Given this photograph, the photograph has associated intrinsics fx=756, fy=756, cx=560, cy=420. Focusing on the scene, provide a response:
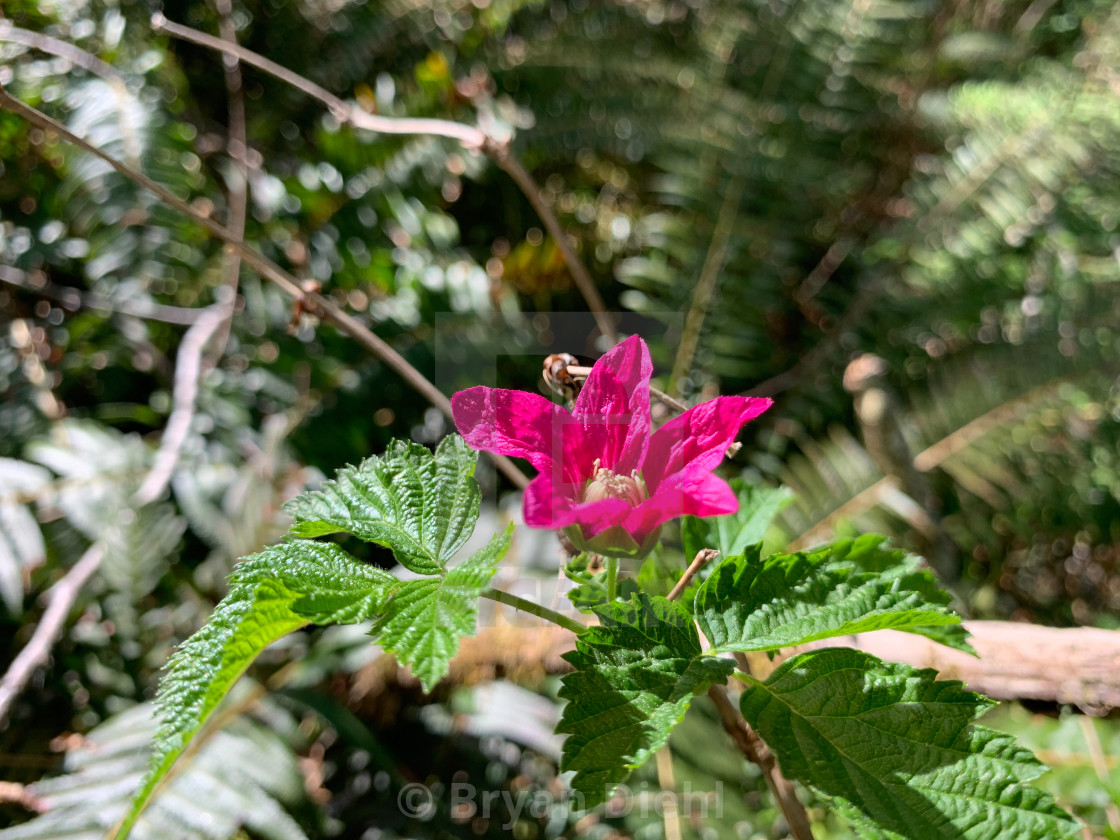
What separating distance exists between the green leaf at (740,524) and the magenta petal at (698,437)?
4.1 inches

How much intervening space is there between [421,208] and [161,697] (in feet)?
→ 3.82

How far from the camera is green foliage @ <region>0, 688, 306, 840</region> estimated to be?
2.54 ft

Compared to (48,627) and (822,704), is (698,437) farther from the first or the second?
(48,627)

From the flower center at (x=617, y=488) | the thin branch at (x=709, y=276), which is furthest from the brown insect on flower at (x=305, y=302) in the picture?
the thin branch at (x=709, y=276)

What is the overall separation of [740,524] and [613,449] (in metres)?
0.16

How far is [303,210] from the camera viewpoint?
4.62 feet

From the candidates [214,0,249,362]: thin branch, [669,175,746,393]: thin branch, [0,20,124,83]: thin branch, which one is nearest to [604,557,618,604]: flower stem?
[669,175,746,393]: thin branch

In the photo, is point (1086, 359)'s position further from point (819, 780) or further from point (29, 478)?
point (29, 478)

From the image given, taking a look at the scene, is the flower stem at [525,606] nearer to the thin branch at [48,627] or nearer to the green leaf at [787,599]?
the green leaf at [787,599]

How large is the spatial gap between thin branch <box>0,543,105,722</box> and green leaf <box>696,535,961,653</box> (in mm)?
821

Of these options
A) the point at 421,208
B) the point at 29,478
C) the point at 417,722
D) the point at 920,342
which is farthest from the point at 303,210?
the point at 920,342

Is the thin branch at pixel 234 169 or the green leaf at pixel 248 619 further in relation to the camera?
the thin branch at pixel 234 169

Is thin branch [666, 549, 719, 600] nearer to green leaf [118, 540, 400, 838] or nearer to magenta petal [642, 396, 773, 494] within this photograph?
magenta petal [642, 396, 773, 494]

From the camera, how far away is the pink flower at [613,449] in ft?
1.31
